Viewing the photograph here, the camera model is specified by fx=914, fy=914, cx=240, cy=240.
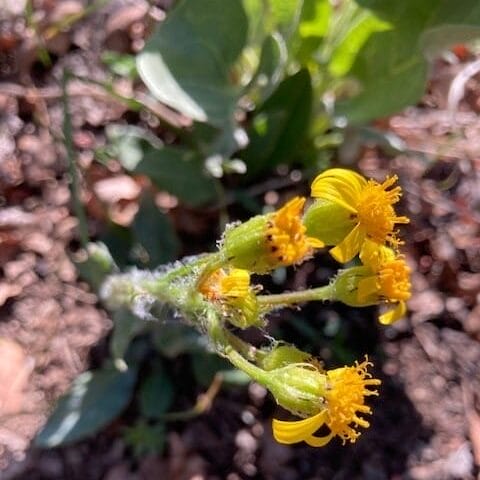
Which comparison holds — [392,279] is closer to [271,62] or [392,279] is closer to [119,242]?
[271,62]

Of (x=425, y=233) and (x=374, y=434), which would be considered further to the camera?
(x=425, y=233)

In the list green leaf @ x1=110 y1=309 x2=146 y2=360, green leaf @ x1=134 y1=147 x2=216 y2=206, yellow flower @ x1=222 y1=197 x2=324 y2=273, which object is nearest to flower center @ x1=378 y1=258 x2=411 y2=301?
yellow flower @ x1=222 y1=197 x2=324 y2=273

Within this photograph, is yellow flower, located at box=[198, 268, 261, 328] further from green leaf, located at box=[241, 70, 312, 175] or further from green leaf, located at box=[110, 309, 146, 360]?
green leaf, located at box=[241, 70, 312, 175]

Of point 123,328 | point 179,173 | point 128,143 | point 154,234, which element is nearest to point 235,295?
point 123,328

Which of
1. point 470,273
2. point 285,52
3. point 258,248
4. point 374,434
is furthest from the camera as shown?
point 470,273

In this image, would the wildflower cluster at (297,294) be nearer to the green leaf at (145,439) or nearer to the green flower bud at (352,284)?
the green flower bud at (352,284)

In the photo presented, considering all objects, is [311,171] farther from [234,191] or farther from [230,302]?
[230,302]

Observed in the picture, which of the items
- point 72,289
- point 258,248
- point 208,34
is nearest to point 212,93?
point 208,34
